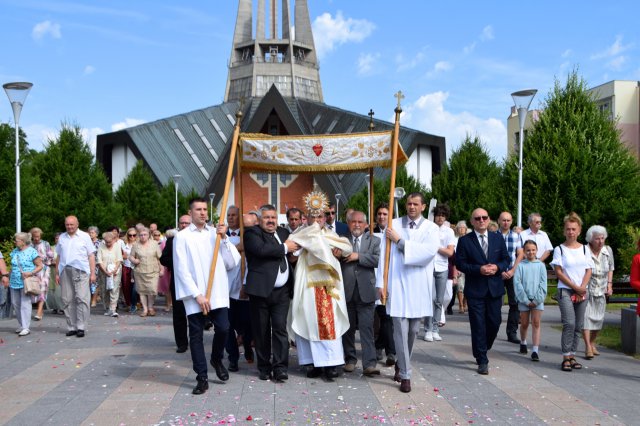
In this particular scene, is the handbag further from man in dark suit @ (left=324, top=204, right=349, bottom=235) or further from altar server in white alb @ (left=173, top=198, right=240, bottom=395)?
man in dark suit @ (left=324, top=204, right=349, bottom=235)

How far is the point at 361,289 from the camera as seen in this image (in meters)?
7.82

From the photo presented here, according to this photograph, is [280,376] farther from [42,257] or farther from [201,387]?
[42,257]

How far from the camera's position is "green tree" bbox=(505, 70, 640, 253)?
62.2ft

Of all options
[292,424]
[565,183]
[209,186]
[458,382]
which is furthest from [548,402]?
[209,186]

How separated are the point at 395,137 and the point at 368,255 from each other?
1.40 metres

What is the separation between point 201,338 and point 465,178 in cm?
3599

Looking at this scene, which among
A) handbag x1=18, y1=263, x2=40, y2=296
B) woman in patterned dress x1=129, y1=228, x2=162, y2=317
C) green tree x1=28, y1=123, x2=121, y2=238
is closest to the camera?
handbag x1=18, y1=263, x2=40, y2=296

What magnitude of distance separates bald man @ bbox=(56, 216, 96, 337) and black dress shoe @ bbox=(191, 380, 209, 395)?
187 inches

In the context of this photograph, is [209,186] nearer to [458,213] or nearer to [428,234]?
[458,213]

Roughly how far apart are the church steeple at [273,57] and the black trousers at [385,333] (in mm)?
79002

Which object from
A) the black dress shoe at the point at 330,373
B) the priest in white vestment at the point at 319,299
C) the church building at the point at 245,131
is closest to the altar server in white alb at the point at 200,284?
the priest in white vestment at the point at 319,299

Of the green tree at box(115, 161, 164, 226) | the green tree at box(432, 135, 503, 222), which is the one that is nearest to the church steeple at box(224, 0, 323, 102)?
the green tree at box(115, 161, 164, 226)

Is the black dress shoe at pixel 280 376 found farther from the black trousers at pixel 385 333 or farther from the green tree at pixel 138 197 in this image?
the green tree at pixel 138 197

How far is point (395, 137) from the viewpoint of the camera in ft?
26.6
